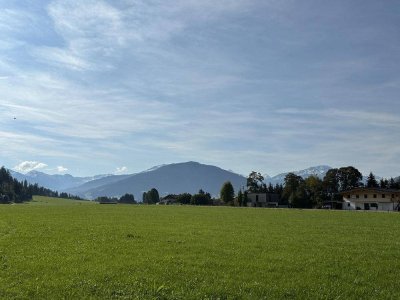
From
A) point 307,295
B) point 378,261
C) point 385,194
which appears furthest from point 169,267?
point 385,194

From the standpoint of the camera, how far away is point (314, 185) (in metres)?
174

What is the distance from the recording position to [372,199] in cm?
14288

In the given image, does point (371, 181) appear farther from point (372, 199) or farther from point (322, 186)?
point (372, 199)

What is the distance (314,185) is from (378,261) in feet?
512

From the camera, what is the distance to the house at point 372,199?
138m

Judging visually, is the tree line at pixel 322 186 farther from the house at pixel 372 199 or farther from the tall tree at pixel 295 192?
the house at pixel 372 199

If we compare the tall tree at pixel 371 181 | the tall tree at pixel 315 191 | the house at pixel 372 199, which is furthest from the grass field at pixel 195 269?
the tall tree at pixel 371 181

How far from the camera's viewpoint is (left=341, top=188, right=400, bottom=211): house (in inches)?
5423

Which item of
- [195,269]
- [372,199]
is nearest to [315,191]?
[372,199]

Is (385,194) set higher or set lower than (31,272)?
higher

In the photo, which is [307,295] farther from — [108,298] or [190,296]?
[108,298]

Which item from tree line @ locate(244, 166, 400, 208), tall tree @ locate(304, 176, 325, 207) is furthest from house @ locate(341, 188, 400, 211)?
tall tree @ locate(304, 176, 325, 207)

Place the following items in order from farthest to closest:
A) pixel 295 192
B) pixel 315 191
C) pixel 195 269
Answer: pixel 315 191, pixel 295 192, pixel 195 269

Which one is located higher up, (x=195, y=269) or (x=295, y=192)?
(x=295, y=192)
